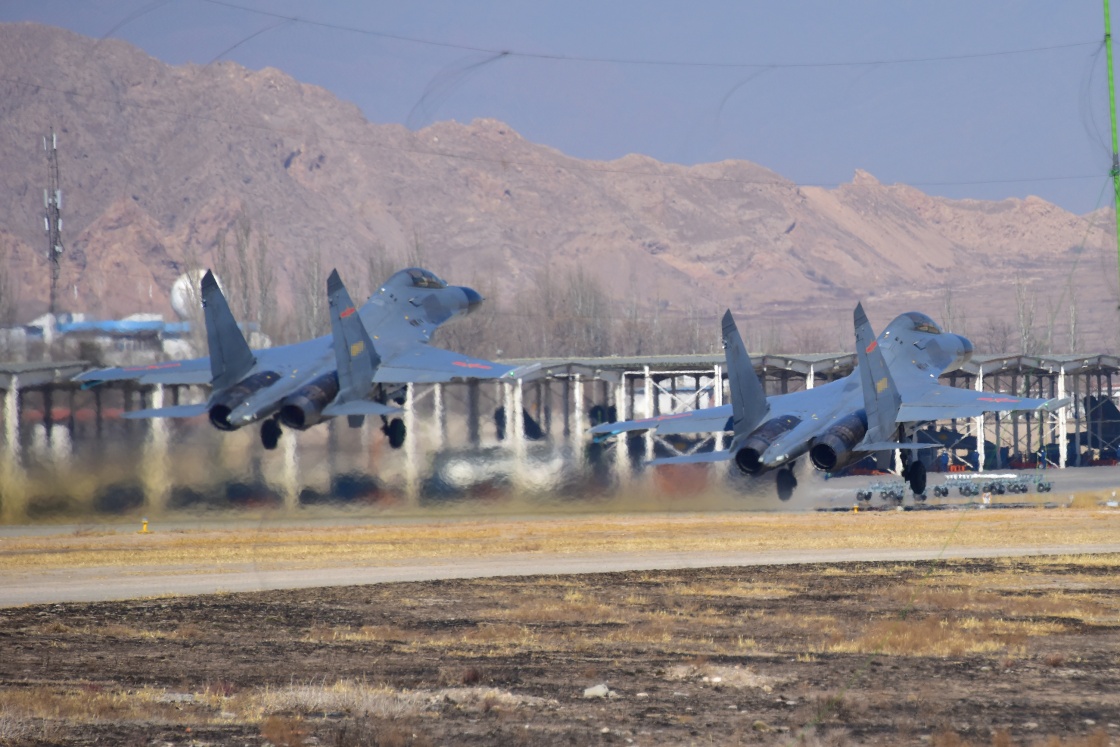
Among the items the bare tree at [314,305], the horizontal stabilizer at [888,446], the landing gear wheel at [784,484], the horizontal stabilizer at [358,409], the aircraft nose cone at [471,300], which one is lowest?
the landing gear wheel at [784,484]

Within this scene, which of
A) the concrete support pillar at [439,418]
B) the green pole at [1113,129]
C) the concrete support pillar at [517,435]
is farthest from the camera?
the concrete support pillar at [517,435]

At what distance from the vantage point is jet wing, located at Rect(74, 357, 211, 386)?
46969mm

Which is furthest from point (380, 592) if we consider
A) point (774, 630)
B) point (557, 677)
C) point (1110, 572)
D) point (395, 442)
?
point (1110, 572)

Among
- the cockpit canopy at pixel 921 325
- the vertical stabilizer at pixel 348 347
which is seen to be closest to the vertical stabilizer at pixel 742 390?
the cockpit canopy at pixel 921 325

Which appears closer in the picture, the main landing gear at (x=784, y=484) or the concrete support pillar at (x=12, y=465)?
the main landing gear at (x=784, y=484)

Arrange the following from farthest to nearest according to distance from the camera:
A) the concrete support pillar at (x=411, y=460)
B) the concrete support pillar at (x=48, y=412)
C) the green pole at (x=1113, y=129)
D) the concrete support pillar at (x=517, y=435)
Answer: the concrete support pillar at (x=517, y=435) < the concrete support pillar at (x=411, y=460) < the concrete support pillar at (x=48, y=412) < the green pole at (x=1113, y=129)

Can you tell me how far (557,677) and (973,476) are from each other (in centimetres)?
6645

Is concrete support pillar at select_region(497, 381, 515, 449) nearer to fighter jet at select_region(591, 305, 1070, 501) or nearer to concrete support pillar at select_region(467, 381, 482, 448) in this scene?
concrete support pillar at select_region(467, 381, 482, 448)

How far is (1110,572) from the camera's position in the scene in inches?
1512

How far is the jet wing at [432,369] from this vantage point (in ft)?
146

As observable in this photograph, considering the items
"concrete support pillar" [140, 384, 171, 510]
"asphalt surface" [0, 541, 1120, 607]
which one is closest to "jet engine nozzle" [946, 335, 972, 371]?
"asphalt surface" [0, 541, 1120, 607]

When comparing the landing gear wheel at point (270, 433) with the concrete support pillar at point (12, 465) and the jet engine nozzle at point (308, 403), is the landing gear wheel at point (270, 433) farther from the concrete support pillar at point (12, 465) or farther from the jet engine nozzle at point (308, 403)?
the concrete support pillar at point (12, 465)

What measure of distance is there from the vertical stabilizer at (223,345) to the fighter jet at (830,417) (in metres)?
11.9

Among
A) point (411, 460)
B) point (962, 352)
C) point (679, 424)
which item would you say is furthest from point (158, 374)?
A: point (962, 352)
